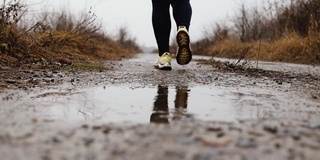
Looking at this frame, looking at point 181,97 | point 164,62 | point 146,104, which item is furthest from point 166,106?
point 164,62

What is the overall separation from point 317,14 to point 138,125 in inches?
339

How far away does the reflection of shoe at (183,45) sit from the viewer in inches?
120

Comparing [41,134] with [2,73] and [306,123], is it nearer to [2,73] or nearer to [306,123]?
[306,123]

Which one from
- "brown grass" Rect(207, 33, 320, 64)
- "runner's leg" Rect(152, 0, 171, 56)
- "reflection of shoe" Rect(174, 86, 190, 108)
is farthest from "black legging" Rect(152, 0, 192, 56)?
"brown grass" Rect(207, 33, 320, 64)

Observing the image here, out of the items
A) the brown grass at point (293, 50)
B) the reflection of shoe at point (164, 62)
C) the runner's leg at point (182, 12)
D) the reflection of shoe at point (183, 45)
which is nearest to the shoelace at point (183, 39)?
the reflection of shoe at point (183, 45)

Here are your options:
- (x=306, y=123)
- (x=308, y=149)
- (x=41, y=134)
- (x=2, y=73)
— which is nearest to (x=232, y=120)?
(x=306, y=123)

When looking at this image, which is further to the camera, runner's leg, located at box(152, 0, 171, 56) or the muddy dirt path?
runner's leg, located at box(152, 0, 171, 56)

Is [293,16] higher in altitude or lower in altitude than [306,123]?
higher

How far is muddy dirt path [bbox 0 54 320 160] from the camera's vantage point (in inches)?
32.5

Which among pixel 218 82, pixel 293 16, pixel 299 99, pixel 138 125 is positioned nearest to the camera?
pixel 138 125

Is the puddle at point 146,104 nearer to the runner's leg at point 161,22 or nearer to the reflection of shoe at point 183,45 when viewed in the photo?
the reflection of shoe at point 183,45

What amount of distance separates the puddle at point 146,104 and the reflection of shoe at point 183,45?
1.11 m

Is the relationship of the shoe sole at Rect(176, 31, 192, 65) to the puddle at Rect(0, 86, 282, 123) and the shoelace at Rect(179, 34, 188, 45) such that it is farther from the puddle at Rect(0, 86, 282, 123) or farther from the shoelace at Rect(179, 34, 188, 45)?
the puddle at Rect(0, 86, 282, 123)

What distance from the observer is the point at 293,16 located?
10578 millimetres
